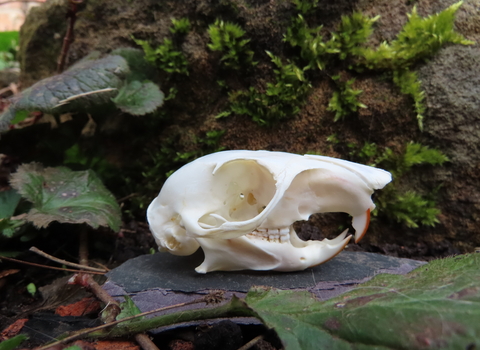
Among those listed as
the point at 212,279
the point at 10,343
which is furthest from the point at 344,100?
the point at 10,343

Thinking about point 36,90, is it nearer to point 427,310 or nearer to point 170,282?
point 170,282

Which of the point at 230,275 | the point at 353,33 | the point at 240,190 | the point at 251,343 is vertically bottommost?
the point at 230,275

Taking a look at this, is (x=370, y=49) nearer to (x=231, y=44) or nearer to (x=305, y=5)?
(x=305, y=5)

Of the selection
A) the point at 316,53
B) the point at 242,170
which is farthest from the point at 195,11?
the point at 242,170

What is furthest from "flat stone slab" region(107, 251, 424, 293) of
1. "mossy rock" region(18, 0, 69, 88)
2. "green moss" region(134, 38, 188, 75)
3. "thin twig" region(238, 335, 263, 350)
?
"mossy rock" region(18, 0, 69, 88)

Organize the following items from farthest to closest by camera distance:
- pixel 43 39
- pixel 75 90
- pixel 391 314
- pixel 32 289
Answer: pixel 43 39 < pixel 75 90 < pixel 32 289 < pixel 391 314

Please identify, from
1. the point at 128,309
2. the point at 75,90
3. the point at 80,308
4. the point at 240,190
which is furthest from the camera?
the point at 75,90

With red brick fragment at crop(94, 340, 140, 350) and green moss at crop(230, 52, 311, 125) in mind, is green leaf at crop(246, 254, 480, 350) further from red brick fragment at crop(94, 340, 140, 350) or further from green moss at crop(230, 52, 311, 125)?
green moss at crop(230, 52, 311, 125)
